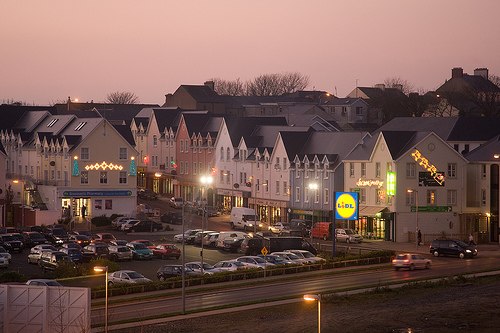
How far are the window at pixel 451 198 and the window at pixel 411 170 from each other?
357 cm

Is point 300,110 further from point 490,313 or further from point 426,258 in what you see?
point 490,313

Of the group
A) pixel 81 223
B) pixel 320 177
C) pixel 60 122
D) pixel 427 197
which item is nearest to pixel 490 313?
pixel 427 197

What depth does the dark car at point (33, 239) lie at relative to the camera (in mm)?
85062

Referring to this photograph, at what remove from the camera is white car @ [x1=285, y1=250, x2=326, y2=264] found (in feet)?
235

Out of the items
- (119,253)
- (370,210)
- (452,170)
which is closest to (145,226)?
(119,253)

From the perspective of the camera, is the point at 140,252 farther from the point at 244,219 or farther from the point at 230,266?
the point at 244,219

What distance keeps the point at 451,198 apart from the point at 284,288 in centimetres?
3213

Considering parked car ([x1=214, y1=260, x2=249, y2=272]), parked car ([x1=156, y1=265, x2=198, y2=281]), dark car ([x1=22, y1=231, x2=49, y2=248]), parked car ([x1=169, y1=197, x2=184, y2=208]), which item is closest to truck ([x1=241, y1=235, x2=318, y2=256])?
parked car ([x1=214, y1=260, x2=249, y2=272])

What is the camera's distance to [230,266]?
2721 inches

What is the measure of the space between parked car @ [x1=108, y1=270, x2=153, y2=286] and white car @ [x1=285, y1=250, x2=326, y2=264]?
12.2m

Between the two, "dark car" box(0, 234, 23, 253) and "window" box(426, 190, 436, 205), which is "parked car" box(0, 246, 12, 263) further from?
"window" box(426, 190, 436, 205)

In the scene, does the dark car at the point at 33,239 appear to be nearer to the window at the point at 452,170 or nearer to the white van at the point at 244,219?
the white van at the point at 244,219

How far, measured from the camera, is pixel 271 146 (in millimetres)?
108375

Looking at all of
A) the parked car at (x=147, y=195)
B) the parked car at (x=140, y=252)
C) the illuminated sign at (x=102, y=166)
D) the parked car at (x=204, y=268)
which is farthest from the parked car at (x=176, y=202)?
the parked car at (x=204, y=268)
